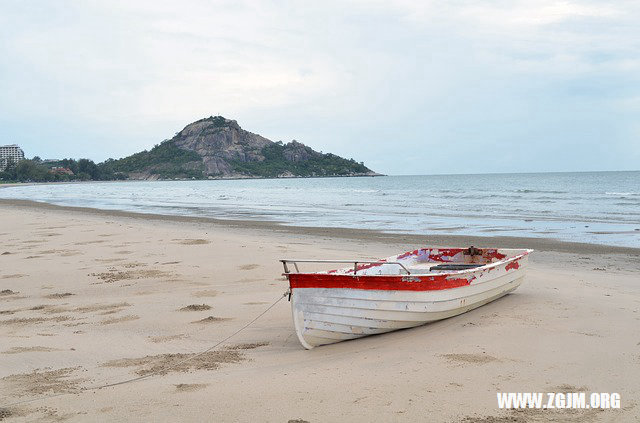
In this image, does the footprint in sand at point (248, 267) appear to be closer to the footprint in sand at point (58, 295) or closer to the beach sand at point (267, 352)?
the beach sand at point (267, 352)

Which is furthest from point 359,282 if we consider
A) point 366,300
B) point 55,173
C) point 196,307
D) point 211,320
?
point 55,173

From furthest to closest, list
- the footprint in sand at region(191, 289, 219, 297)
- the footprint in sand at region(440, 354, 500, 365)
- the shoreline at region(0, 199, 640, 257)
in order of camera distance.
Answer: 1. the shoreline at region(0, 199, 640, 257)
2. the footprint in sand at region(191, 289, 219, 297)
3. the footprint in sand at region(440, 354, 500, 365)

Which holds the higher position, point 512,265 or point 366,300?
point 512,265

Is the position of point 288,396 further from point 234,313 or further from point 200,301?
point 200,301

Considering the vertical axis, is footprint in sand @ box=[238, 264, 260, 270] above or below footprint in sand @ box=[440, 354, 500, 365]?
above

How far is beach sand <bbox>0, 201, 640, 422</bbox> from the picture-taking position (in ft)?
16.1

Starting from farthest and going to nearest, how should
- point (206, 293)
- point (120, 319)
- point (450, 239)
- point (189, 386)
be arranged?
point (450, 239) < point (206, 293) < point (120, 319) < point (189, 386)

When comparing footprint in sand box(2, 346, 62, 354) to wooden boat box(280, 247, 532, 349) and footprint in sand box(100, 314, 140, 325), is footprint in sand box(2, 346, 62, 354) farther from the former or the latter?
wooden boat box(280, 247, 532, 349)

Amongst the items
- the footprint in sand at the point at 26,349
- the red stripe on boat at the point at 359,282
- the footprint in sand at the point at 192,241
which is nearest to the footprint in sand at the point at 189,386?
the red stripe on boat at the point at 359,282

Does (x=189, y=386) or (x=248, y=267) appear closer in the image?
(x=189, y=386)

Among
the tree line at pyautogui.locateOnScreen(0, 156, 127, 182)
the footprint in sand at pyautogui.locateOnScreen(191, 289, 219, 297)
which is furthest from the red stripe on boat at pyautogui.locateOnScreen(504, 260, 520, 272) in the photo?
the tree line at pyautogui.locateOnScreen(0, 156, 127, 182)

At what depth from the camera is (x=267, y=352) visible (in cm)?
671

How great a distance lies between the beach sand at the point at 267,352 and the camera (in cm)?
491

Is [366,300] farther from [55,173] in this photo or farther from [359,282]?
[55,173]
